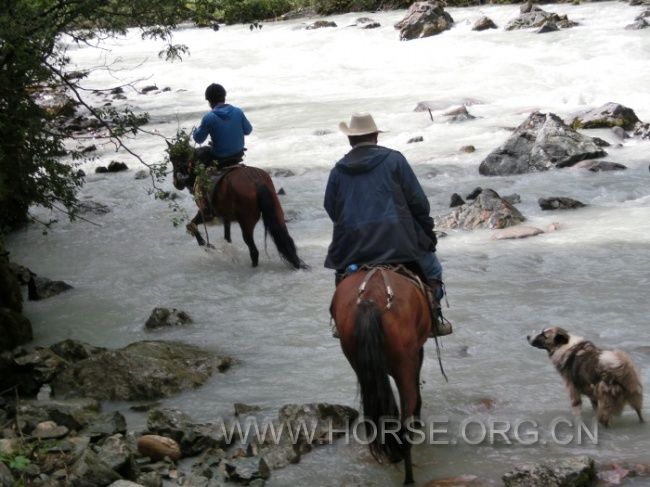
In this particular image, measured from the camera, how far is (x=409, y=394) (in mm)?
5625

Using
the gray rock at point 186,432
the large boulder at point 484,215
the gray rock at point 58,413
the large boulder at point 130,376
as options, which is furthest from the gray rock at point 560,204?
the gray rock at point 58,413

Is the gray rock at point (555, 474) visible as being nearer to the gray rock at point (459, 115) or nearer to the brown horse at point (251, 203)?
the brown horse at point (251, 203)

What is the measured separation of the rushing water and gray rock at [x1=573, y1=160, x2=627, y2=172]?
0.82 ft

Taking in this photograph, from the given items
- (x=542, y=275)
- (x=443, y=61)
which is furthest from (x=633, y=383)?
(x=443, y=61)

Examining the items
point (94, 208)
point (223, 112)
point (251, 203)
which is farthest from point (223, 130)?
point (94, 208)

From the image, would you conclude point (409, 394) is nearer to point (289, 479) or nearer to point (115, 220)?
point (289, 479)

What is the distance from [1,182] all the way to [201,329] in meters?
2.49

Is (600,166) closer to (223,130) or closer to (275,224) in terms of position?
(275,224)

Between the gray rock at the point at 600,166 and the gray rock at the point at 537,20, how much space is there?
1352 centimetres

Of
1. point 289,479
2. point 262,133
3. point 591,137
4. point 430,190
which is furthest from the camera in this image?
point 262,133

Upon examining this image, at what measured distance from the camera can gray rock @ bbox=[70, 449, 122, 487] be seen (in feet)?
16.7

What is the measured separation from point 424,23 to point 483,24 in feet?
6.27

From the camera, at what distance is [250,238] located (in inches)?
458

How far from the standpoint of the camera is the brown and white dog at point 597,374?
19.4 feet
